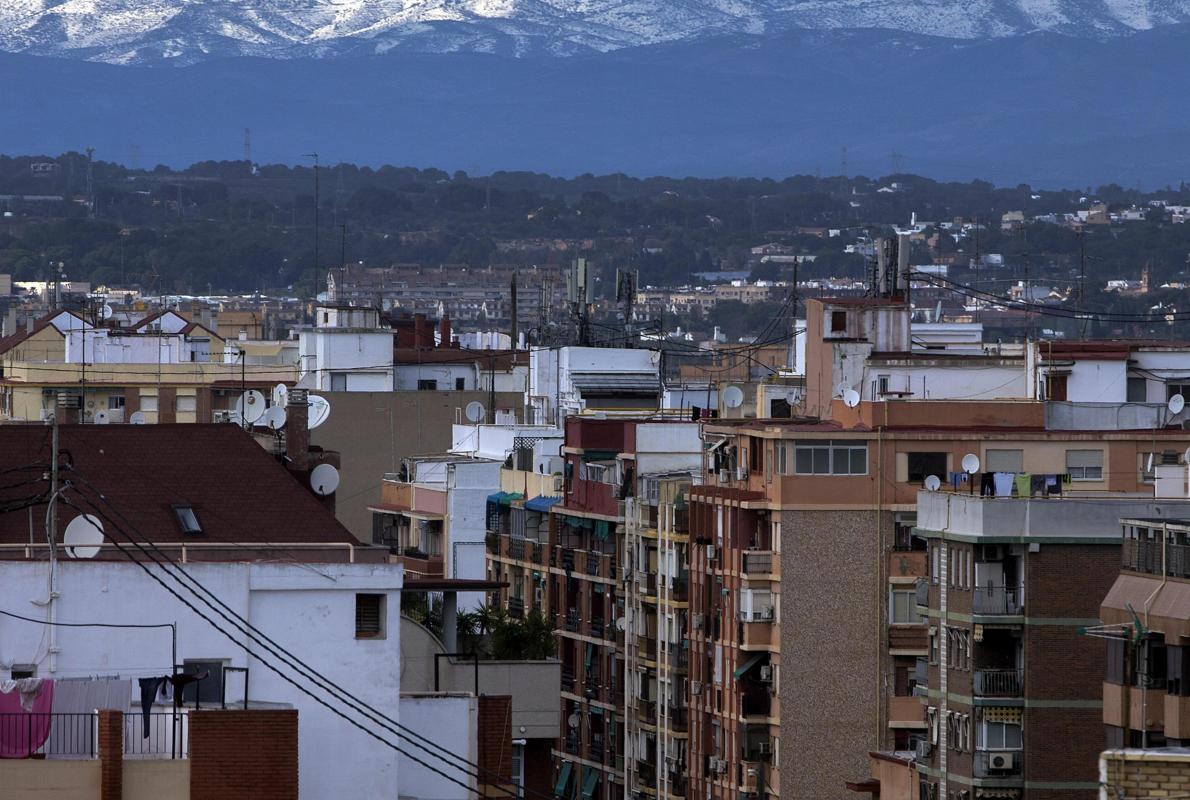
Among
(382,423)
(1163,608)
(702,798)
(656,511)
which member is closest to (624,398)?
(382,423)

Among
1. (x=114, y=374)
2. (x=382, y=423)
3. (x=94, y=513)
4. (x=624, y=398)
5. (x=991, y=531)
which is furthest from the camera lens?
(x=114, y=374)

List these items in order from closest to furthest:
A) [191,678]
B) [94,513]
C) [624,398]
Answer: [191,678]
[94,513]
[624,398]

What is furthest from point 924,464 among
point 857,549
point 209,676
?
point 209,676

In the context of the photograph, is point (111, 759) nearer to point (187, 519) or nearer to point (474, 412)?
point (187, 519)

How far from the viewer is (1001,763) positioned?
3638 cm

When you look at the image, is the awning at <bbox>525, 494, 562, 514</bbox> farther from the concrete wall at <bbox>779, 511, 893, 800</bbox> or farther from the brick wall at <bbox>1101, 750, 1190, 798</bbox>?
the brick wall at <bbox>1101, 750, 1190, 798</bbox>

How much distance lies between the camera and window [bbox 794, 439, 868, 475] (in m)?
Result: 46.3

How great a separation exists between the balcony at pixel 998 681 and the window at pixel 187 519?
9.10m

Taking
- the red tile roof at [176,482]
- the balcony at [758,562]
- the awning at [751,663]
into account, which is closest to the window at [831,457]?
the balcony at [758,562]

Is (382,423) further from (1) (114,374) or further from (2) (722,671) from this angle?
(2) (722,671)

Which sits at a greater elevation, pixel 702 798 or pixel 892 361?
pixel 892 361

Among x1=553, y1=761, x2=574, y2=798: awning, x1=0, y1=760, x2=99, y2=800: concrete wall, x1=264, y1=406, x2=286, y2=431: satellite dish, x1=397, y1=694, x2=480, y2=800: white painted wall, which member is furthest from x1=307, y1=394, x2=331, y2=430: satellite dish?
x1=0, y1=760, x2=99, y2=800: concrete wall

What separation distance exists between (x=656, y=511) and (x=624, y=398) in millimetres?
21046

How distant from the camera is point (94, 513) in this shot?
3159 cm
